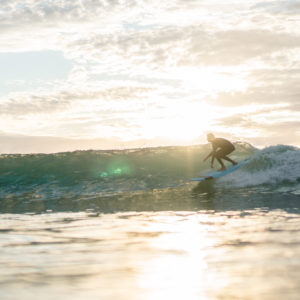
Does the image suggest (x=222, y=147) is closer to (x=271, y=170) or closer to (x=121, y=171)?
(x=271, y=170)

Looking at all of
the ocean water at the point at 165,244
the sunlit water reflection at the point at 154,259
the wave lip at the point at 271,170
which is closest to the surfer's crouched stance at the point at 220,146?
the wave lip at the point at 271,170

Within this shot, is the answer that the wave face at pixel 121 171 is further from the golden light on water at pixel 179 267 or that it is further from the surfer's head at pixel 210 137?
the golden light on water at pixel 179 267

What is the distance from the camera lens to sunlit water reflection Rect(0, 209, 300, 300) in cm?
350

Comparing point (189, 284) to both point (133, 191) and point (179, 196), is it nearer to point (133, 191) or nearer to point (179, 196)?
point (179, 196)

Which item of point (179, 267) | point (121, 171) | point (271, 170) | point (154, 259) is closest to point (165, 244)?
point (154, 259)

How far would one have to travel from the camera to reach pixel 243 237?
569 cm

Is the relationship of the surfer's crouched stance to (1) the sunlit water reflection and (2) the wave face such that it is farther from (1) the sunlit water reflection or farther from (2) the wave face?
(1) the sunlit water reflection

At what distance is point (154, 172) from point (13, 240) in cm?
1351

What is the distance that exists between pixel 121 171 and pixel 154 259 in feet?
50.2

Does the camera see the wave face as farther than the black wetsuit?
No

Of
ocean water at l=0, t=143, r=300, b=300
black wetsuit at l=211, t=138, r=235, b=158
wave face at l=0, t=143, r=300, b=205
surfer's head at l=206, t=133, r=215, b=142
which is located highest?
surfer's head at l=206, t=133, r=215, b=142

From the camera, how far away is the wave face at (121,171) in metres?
15.2

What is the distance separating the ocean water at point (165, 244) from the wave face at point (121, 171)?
23 cm

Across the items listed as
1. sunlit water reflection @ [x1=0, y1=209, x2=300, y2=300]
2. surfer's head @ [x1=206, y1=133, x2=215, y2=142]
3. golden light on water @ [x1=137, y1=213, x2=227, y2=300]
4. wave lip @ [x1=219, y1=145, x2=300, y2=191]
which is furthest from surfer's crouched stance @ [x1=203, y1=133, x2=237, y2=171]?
golden light on water @ [x1=137, y1=213, x2=227, y2=300]
